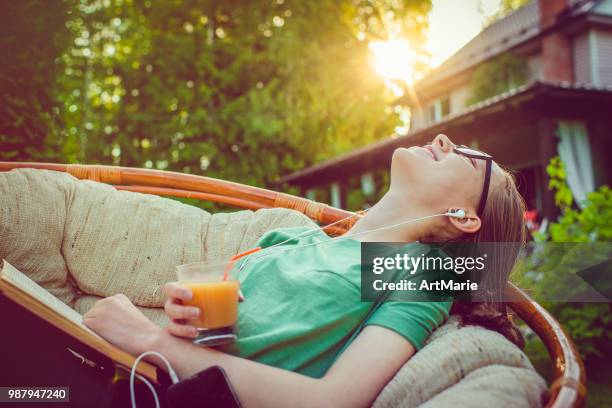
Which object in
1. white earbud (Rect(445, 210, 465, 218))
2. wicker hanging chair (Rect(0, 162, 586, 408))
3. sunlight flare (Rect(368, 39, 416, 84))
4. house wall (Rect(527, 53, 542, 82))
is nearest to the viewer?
white earbud (Rect(445, 210, 465, 218))

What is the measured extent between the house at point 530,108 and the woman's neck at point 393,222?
576 cm

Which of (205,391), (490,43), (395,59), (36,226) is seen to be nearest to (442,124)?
(395,59)

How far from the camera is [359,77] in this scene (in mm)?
11227

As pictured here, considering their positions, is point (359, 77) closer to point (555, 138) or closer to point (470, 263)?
point (555, 138)

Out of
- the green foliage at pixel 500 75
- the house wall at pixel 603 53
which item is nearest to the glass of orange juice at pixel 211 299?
the green foliage at pixel 500 75

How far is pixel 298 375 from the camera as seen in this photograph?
129 cm

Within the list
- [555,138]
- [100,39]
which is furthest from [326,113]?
[100,39]

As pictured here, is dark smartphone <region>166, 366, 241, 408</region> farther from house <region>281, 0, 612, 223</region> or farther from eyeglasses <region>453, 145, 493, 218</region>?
house <region>281, 0, 612, 223</region>

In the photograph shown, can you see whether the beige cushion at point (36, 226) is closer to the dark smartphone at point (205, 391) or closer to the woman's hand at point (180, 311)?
the woman's hand at point (180, 311)

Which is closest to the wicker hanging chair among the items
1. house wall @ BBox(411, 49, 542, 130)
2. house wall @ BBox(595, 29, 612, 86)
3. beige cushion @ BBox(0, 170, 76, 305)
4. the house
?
beige cushion @ BBox(0, 170, 76, 305)

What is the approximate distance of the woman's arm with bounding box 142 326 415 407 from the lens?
4.09 ft

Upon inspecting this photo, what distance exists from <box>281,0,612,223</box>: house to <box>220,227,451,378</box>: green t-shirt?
20.3 ft

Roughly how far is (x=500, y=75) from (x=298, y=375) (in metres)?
17.0

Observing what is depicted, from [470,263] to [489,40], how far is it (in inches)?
720
